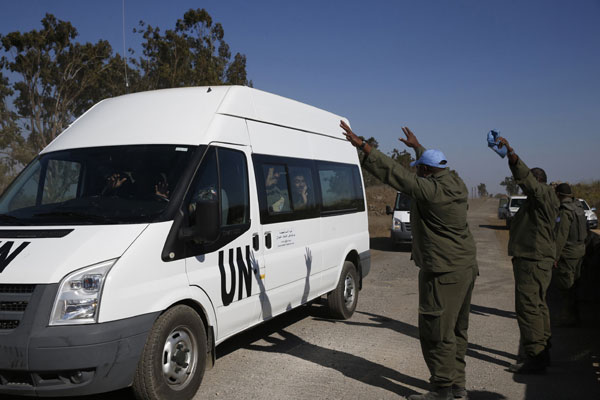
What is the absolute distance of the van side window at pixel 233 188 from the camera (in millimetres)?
5059

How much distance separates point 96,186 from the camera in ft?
15.5

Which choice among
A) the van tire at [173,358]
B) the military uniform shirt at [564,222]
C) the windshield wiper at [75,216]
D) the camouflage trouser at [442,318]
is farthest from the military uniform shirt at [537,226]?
the windshield wiper at [75,216]

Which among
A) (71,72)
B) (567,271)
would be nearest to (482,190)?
(71,72)

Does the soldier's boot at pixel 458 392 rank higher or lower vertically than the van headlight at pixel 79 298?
lower

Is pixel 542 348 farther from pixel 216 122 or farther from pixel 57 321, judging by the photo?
pixel 57 321

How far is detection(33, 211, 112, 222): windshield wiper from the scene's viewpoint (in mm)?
4223

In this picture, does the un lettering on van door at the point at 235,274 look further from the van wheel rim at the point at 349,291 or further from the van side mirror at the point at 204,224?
the van wheel rim at the point at 349,291

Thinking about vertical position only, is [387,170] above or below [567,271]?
above

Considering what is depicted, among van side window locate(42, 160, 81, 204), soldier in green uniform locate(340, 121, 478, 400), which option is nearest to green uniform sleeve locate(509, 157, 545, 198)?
soldier in green uniform locate(340, 121, 478, 400)

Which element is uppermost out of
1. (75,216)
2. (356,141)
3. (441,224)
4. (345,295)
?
(356,141)

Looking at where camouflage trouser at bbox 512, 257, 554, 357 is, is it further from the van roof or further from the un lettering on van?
the un lettering on van

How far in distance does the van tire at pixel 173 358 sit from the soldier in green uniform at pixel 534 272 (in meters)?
3.21

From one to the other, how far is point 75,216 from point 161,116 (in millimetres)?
1386

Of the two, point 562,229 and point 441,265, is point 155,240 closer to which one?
point 441,265
